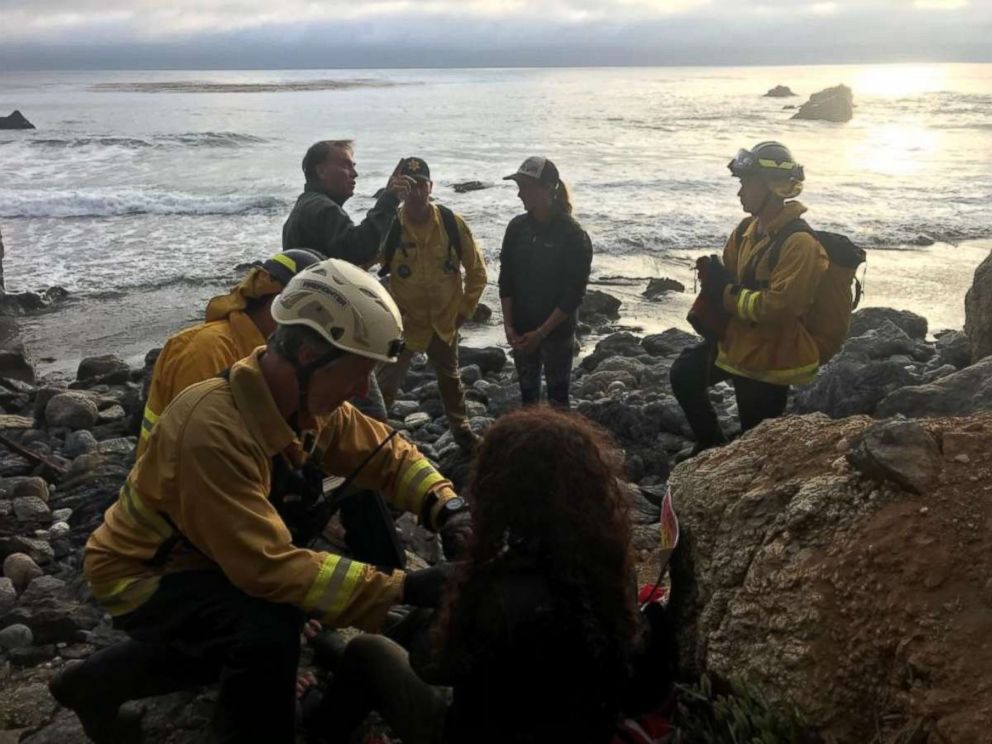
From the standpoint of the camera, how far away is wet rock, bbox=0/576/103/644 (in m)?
4.73

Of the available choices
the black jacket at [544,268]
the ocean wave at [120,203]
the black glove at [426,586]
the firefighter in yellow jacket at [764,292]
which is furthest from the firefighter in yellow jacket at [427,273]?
the ocean wave at [120,203]

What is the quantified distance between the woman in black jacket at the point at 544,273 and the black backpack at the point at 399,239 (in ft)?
1.21

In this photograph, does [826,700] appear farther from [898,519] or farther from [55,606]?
[55,606]

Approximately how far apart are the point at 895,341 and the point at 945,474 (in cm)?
722

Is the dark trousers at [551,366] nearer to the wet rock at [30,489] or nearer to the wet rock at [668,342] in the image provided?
the wet rock at [30,489]

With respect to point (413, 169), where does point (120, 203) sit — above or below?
below

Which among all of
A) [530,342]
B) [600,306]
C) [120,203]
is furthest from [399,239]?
[120,203]

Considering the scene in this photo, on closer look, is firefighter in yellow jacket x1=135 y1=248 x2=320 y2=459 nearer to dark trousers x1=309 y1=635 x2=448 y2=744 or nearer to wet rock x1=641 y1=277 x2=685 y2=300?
dark trousers x1=309 y1=635 x2=448 y2=744

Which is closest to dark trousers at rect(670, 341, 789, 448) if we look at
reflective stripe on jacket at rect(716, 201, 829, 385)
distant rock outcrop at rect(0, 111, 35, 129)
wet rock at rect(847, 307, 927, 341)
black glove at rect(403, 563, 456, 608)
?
reflective stripe on jacket at rect(716, 201, 829, 385)

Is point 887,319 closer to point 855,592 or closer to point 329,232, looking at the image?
point 329,232

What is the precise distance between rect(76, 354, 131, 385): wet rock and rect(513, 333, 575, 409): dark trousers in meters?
5.22

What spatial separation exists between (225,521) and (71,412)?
641 cm

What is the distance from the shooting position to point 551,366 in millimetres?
7324

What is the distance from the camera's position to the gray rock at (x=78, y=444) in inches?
317
